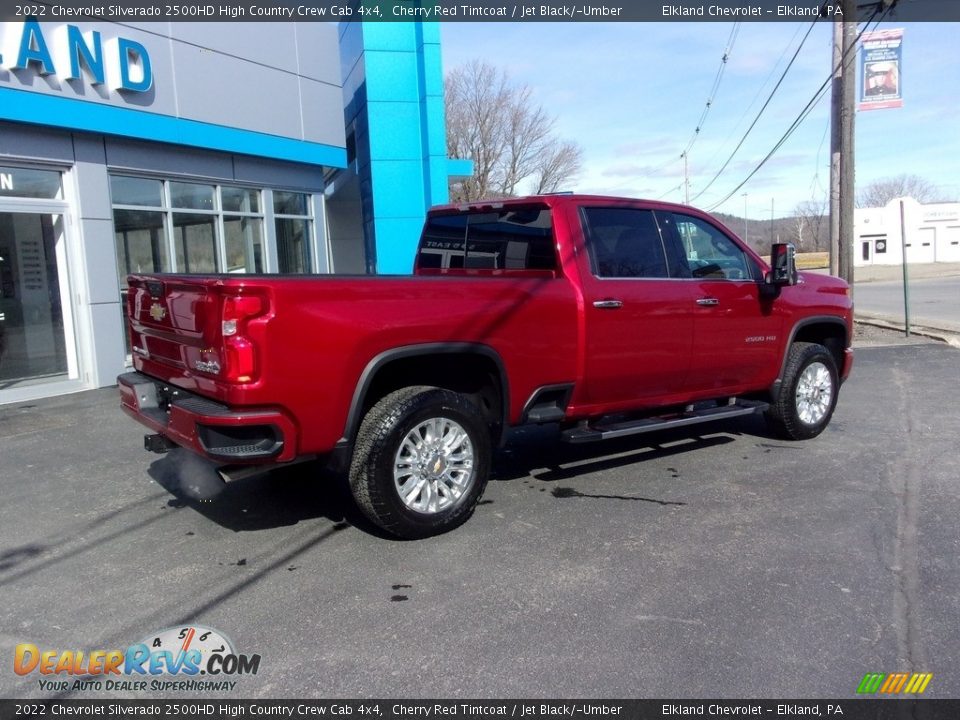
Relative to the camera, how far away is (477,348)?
4.69 m

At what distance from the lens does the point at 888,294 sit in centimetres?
2934

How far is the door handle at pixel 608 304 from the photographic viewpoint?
527 centimetres

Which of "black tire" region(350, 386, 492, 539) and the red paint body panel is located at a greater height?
the red paint body panel

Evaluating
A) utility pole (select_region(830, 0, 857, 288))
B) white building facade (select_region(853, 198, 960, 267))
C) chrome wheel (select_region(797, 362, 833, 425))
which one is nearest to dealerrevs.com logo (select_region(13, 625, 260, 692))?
chrome wheel (select_region(797, 362, 833, 425))

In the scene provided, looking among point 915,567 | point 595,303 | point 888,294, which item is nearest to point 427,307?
point 595,303

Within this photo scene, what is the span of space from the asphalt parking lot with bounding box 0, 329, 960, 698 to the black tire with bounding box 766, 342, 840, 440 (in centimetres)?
34

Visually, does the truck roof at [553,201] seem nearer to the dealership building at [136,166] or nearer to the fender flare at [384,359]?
the fender flare at [384,359]

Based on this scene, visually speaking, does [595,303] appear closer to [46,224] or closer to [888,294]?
[46,224]

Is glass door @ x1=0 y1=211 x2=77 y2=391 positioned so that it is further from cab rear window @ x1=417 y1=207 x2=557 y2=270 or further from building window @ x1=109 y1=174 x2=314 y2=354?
cab rear window @ x1=417 y1=207 x2=557 y2=270

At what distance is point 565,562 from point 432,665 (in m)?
1.22

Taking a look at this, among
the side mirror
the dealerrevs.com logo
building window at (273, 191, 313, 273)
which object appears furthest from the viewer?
building window at (273, 191, 313, 273)

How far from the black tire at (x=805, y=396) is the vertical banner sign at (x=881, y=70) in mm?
9721

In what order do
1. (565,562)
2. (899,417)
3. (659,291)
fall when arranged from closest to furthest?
1. (565,562)
2. (659,291)
3. (899,417)

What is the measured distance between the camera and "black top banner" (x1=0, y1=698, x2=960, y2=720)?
2924mm
